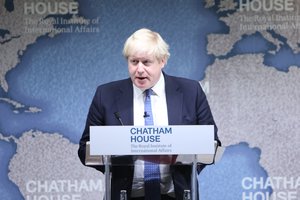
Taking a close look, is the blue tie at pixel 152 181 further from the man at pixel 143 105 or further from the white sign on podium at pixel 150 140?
the white sign on podium at pixel 150 140

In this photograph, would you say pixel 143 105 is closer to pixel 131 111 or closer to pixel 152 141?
pixel 131 111

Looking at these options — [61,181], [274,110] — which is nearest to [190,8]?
[274,110]

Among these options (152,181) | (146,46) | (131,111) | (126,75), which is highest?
(146,46)

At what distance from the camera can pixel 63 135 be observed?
4.27 m

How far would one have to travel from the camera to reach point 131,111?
8.20ft

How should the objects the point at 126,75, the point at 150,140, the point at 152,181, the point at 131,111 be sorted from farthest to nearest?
the point at 126,75 → the point at 131,111 → the point at 152,181 → the point at 150,140

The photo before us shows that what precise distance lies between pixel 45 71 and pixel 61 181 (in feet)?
2.69

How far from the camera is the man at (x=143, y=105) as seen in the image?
2.41m

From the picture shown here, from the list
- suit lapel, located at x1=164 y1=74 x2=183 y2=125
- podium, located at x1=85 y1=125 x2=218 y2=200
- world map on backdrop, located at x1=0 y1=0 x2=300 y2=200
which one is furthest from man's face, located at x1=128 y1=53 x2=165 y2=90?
world map on backdrop, located at x1=0 y1=0 x2=300 y2=200

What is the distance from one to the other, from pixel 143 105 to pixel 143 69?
179 mm

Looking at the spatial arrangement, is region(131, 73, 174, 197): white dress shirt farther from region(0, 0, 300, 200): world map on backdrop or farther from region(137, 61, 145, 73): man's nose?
region(0, 0, 300, 200): world map on backdrop

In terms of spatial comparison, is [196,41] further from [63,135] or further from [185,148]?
[185,148]

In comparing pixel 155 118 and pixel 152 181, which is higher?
pixel 155 118

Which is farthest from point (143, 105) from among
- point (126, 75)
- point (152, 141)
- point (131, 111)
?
point (126, 75)
